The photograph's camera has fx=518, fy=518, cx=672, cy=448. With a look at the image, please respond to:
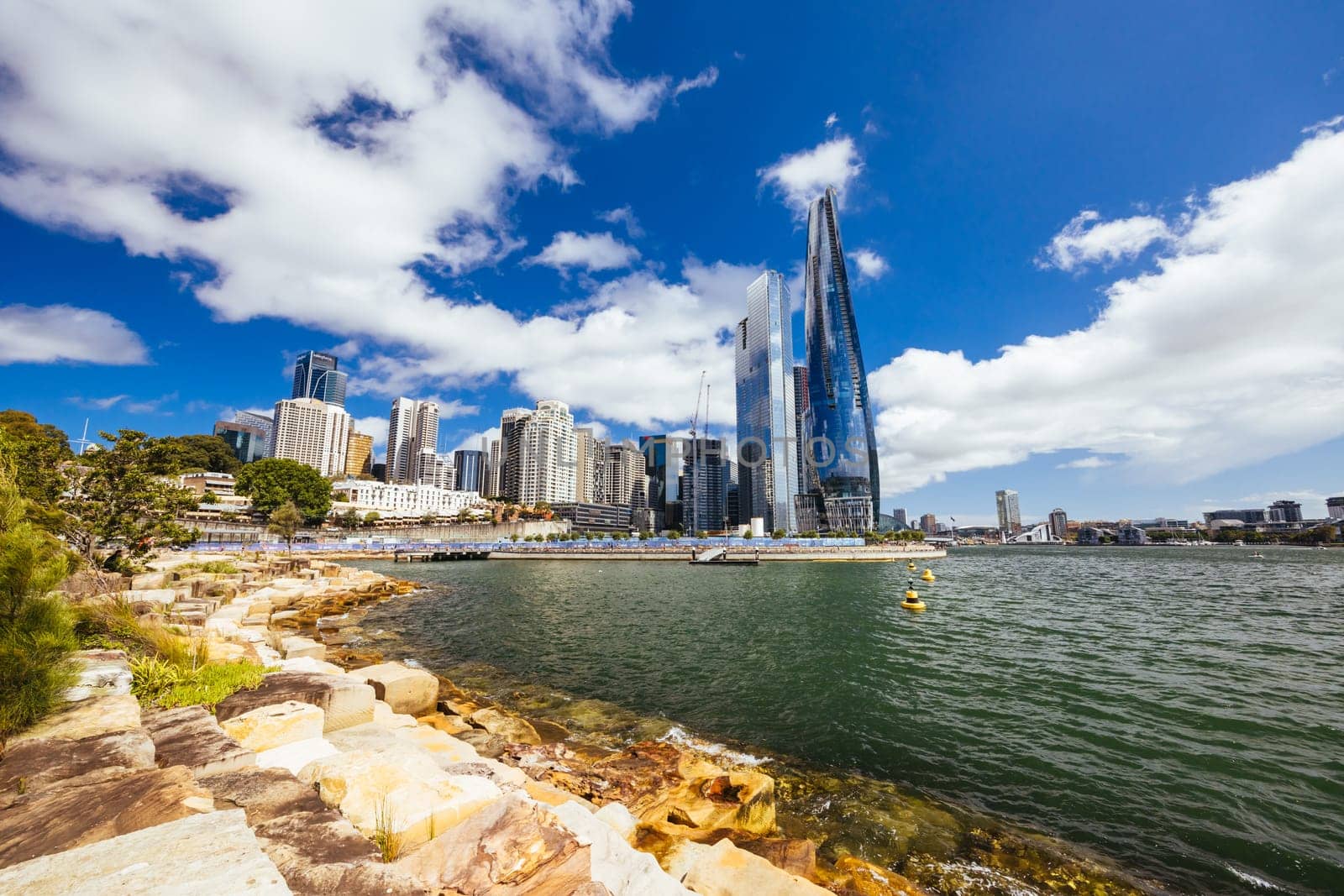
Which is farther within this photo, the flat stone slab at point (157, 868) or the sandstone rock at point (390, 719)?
the sandstone rock at point (390, 719)

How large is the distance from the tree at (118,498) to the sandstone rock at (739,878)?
949 inches

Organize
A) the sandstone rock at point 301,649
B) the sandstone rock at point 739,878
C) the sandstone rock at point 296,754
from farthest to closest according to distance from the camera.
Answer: the sandstone rock at point 301,649, the sandstone rock at point 296,754, the sandstone rock at point 739,878

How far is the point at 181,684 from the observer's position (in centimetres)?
866

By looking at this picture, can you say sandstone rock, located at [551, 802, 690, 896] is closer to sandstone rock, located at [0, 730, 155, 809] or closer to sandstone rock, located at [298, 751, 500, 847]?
sandstone rock, located at [298, 751, 500, 847]

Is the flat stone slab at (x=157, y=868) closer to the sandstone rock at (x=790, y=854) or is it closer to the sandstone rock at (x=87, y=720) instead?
the sandstone rock at (x=87, y=720)

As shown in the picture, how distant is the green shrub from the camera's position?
8023 millimetres

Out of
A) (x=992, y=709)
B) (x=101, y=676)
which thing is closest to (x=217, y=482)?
(x=101, y=676)

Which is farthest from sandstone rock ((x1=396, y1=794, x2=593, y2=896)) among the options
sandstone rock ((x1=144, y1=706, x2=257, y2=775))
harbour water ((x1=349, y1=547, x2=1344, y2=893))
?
harbour water ((x1=349, y1=547, x2=1344, y2=893))

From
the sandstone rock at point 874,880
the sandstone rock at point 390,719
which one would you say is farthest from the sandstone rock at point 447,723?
the sandstone rock at point 874,880

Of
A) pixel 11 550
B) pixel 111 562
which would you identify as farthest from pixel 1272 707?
pixel 111 562

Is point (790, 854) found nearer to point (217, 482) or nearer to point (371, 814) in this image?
point (371, 814)

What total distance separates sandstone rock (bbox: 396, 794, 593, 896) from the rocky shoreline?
0.05ft

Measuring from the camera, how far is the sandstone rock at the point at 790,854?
7.49 m

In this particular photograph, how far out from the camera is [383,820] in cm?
Result: 511
